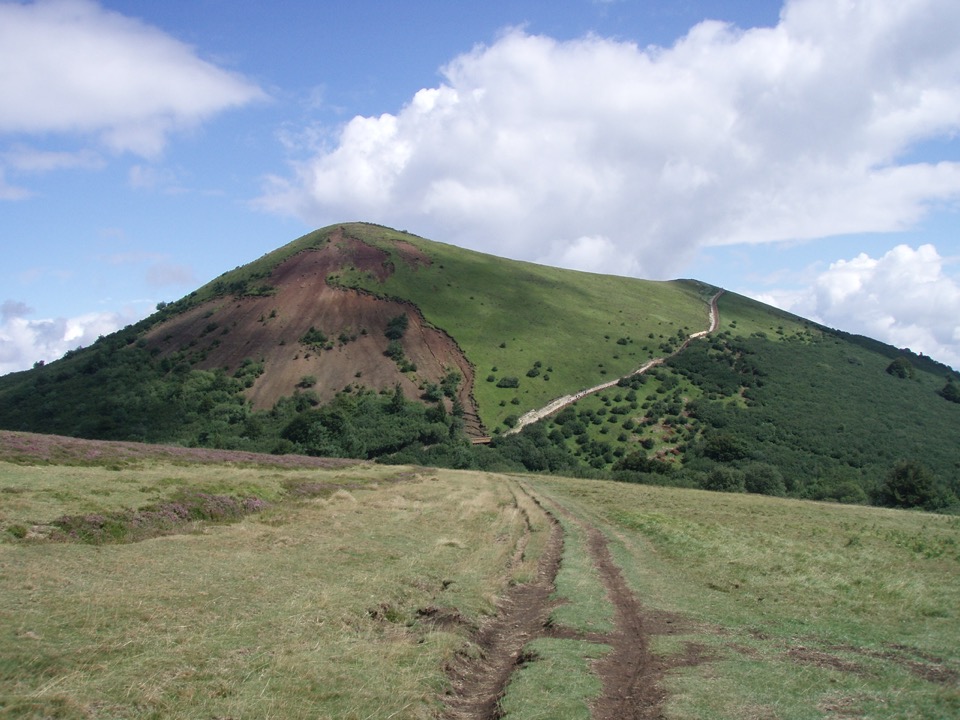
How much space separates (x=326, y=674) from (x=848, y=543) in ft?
85.3

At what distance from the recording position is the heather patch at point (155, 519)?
19.3m

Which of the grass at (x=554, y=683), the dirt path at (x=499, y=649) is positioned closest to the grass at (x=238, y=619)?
the dirt path at (x=499, y=649)

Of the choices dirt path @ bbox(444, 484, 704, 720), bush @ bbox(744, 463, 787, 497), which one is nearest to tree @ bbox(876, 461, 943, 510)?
bush @ bbox(744, 463, 787, 497)

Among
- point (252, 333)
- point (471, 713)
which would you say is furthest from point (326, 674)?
point (252, 333)

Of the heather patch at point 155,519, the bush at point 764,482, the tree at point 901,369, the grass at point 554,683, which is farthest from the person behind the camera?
the tree at point 901,369

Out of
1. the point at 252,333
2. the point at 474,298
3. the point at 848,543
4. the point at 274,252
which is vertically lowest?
the point at 848,543

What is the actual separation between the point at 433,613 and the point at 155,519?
12.6m

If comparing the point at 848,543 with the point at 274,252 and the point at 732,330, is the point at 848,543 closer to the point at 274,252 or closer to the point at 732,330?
the point at 732,330

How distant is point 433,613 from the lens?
14.4 metres

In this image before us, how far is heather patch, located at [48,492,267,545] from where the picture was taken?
A: 19.3 m

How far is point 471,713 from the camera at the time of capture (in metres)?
9.47

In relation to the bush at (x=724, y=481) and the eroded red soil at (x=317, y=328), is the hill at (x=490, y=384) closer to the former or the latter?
the bush at (x=724, y=481)

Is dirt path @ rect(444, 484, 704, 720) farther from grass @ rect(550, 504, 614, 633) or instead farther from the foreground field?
grass @ rect(550, 504, 614, 633)

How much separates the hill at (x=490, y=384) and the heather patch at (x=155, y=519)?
2048 inches
